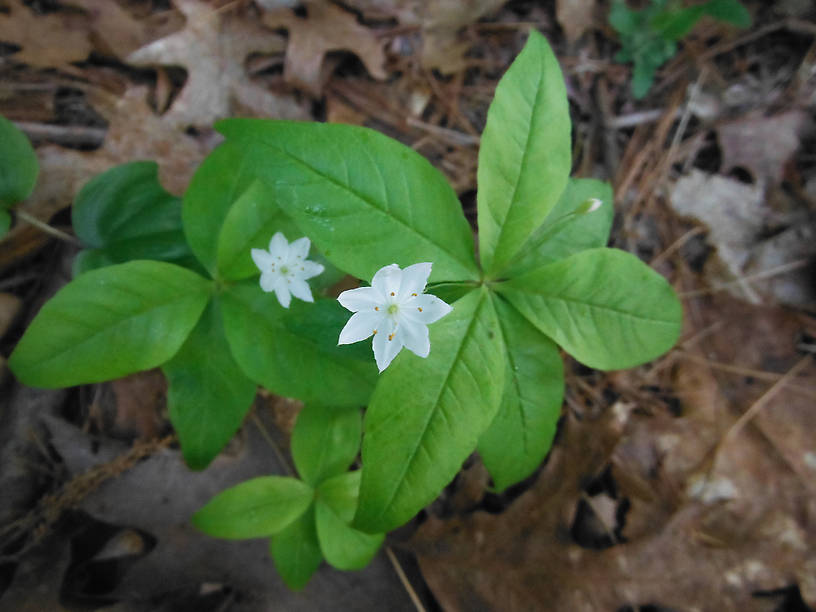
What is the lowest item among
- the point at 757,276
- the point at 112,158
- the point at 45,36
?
the point at 757,276

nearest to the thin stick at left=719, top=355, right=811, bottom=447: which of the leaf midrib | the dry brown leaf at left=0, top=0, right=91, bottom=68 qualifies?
the leaf midrib

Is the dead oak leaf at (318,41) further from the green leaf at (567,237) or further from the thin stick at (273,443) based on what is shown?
the thin stick at (273,443)

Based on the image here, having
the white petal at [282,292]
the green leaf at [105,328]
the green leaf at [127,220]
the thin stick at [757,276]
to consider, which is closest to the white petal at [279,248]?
the white petal at [282,292]

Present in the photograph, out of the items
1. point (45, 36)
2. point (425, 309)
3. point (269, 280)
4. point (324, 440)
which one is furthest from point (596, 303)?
point (45, 36)

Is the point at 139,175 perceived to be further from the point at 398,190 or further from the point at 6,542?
the point at 6,542

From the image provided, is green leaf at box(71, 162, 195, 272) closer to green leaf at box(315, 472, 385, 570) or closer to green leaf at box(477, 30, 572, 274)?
green leaf at box(315, 472, 385, 570)

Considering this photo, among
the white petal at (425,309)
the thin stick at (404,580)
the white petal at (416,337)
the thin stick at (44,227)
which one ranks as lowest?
the thin stick at (404,580)

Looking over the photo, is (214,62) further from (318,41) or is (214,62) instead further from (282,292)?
(282,292)
